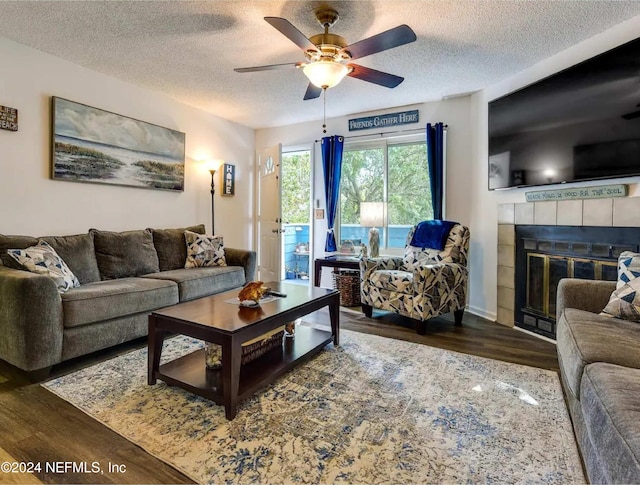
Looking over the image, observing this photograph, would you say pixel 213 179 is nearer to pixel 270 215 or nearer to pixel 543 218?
pixel 270 215

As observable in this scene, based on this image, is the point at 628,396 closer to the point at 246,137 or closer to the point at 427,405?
the point at 427,405

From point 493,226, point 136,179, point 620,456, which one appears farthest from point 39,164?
point 493,226

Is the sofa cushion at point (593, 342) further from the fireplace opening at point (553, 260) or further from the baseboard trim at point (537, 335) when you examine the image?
the baseboard trim at point (537, 335)

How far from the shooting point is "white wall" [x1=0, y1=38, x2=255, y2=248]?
2863mm

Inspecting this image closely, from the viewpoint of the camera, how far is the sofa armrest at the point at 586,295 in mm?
2090

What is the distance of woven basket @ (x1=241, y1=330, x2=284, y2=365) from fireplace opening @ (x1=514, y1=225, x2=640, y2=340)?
229 centimetres

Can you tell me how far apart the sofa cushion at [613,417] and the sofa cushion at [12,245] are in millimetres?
3155

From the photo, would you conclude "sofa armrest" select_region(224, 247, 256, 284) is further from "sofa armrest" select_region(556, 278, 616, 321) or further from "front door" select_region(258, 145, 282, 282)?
"sofa armrest" select_region(556, 278, 616, 321)

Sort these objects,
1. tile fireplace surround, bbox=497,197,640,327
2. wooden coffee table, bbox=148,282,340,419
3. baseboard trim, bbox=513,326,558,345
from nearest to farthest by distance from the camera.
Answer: wooden coffee table, bbox=148,282,340,419 → tile fireplace surround, bbox=497,197,640,327 → baseboard trim, bbox=513,326,558,345

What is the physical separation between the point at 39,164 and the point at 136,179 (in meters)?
0.86

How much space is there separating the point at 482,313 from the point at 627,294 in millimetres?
1926

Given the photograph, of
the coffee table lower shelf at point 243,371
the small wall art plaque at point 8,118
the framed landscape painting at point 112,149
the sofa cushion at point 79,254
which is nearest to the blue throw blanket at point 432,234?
the coffee table lower shelf at point 243,371

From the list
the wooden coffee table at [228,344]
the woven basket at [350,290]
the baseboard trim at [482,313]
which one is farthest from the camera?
the woven basket at [350,290]

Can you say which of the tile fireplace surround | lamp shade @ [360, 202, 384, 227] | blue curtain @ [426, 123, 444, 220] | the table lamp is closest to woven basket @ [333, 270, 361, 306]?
the table lamp
